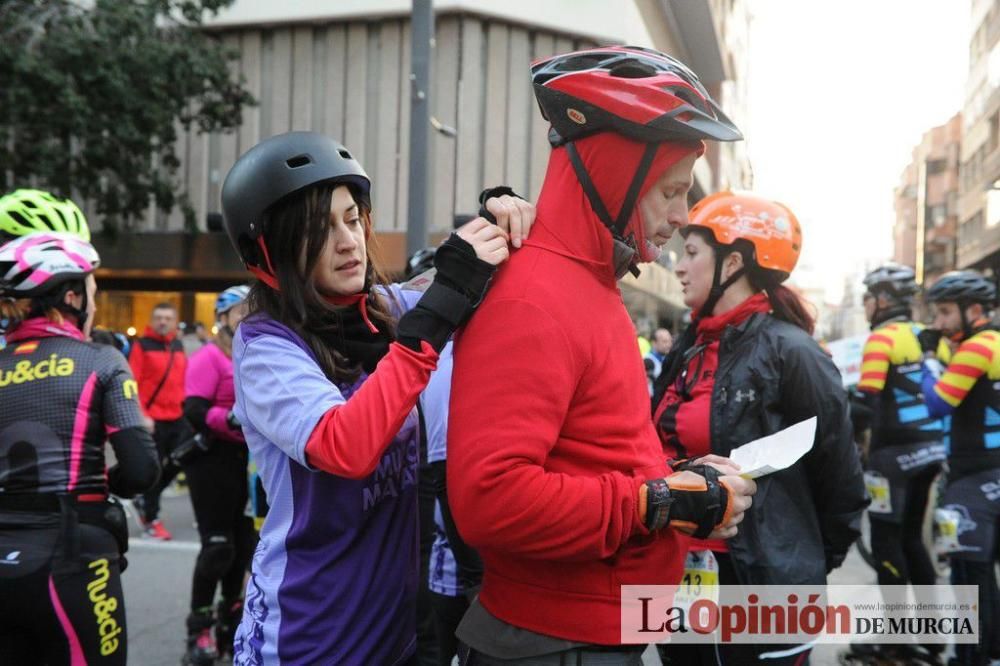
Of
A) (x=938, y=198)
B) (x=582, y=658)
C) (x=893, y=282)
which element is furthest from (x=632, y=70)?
(x=938, y=198)

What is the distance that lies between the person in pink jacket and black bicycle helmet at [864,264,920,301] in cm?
430

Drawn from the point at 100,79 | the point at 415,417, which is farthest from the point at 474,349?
the point at 100,79

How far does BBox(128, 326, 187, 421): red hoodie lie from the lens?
9.07 metres

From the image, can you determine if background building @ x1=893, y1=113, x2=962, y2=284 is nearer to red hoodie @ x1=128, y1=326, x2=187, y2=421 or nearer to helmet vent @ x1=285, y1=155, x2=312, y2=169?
red hoodie @ x1=128, y1=326, x2=187, y2=421

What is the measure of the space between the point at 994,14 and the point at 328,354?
128ft

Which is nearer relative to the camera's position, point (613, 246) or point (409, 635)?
point (613, 246)

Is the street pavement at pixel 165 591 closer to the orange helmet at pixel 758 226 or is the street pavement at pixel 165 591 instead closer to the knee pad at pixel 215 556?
the knee pad at pixel 215 556

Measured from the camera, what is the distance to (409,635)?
7.11 ft

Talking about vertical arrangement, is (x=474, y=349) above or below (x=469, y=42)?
below

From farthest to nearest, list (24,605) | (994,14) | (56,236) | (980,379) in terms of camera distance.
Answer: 1. (994,14)
2. (980,379)
3. (56,236)
4. (24,605)

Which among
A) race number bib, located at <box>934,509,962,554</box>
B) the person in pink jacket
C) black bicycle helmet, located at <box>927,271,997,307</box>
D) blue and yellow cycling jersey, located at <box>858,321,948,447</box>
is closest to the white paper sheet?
race number bib, located at <box>934,509,962,554</box>

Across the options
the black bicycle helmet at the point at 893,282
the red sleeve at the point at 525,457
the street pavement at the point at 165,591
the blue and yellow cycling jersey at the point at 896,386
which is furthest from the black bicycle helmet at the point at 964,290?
the red sleeve at the point at 525,457

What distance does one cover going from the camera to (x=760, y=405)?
301 centimetres

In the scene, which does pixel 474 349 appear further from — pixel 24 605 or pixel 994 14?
pixel 994 14
